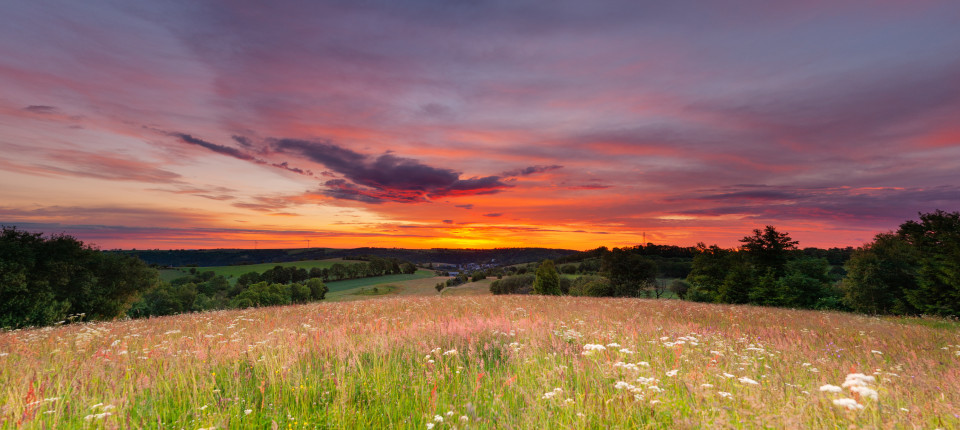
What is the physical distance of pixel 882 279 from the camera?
125 feet

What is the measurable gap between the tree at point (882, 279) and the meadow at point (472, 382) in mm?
42021

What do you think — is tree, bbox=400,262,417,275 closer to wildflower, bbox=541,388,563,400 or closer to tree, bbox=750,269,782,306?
tree, bbox=750,269,782,306

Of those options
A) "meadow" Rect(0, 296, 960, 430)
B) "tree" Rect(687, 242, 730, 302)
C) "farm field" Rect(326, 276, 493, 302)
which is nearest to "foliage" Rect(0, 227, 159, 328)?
"meadow" Rect(0, 296, 960, 430)

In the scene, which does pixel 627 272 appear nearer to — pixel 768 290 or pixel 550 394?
pixel 768 290

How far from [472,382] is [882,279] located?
54025 millimetres

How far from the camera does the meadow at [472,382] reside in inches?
149

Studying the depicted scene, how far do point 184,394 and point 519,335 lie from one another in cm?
581

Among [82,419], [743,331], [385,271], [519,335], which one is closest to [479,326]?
[519,335]

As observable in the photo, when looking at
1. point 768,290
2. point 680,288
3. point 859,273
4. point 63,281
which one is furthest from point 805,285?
point 63,281

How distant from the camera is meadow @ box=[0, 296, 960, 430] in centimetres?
379

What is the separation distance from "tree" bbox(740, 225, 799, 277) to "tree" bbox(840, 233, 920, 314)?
5771 mm

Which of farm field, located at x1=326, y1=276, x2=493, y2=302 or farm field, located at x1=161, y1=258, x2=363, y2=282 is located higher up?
farm field, located at x1=161, y1=258, x2=363, y2=282

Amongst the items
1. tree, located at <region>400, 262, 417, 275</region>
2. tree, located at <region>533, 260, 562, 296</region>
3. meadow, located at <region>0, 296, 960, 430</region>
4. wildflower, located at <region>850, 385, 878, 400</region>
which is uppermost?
wildflower, located at <region>850, 385, 878, 400</region>

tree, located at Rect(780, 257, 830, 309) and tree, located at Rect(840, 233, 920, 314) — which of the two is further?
tree, located at Rect(780, 257, 830, 309)
